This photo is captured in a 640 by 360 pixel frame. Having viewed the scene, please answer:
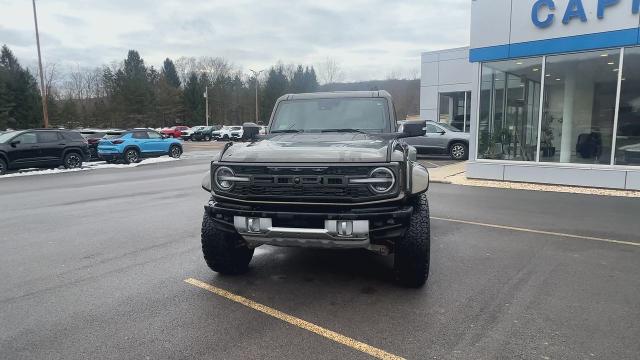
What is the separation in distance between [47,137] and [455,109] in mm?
22420

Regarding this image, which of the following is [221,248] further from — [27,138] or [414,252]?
[27,138]

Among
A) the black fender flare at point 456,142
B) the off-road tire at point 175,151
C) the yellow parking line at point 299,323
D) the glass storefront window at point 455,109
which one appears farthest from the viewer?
the glass storefront window at point 455,109

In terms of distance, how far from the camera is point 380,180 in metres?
3.75

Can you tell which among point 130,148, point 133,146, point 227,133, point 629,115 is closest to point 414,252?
point 629,115

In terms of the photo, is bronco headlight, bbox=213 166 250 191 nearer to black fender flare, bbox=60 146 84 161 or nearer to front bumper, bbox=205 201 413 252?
front bumper, bbox=205 201 413 252

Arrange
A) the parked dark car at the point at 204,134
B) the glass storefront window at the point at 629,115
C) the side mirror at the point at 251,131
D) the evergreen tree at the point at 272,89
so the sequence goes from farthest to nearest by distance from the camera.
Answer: the evergreen tree at the point at 272,89 → the parked dark car at the point at 204,134 → the glass storefront window at the point at 629,115 → the side mirror at the point at 251,131

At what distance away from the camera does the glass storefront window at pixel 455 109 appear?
26750mm

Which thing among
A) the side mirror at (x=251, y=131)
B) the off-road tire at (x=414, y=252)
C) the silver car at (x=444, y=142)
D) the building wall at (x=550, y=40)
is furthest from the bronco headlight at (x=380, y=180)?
the silver car at (x=444, y=142)

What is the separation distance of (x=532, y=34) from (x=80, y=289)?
11963 millimetres

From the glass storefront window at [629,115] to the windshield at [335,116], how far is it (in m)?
8.61

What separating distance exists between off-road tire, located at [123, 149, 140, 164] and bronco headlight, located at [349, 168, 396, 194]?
18.9 m

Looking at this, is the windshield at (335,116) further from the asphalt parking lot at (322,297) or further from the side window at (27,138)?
the side window at (27,138)

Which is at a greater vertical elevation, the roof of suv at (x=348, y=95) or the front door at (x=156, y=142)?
the roof of suv at (x=348, y=95)

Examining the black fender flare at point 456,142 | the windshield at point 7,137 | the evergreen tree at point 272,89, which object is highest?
the evergreen tree at point 272,89
